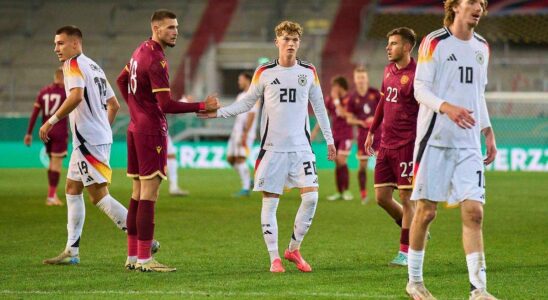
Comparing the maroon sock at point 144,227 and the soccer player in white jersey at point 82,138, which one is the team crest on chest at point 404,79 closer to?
the maroon sock at point 144,227

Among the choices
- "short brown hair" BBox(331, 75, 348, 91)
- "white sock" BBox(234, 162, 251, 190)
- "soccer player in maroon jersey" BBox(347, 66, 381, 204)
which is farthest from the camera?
"white sock" BBox(234, 162, 251, 190)

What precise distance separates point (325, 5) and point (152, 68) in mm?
29709

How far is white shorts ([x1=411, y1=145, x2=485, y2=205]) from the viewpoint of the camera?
7.20m

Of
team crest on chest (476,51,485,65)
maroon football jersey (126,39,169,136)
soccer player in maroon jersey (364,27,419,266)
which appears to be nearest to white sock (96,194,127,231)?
maroon football jersey (126,39,169,136)

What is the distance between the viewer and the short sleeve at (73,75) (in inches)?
385

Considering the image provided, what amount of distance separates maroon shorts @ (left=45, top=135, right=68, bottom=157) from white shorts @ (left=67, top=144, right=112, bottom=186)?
7.61m

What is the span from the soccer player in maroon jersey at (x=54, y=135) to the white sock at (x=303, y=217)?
843 centimetres

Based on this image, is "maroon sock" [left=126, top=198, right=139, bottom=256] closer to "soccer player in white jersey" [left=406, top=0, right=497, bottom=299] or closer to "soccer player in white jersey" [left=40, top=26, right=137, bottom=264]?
"soccer player in white jersey" [left=40, top=26, right=137, bottom=264]

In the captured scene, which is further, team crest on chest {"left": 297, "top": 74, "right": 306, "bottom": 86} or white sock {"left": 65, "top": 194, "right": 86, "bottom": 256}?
white sock {"left": 65, "top": 194, "right": 86, "bottom": 256}

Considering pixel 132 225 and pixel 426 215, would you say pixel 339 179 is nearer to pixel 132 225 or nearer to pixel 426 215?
pixel 132 225

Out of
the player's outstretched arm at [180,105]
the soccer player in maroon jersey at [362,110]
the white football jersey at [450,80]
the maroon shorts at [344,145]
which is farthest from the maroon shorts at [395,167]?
the maroon shorts at [344,145]

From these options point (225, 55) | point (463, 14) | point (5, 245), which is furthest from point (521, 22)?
point (463, 14)

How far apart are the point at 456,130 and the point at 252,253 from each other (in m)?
3.97

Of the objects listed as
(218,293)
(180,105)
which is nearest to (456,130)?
(218,293)
